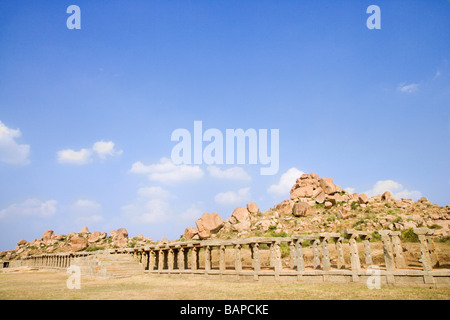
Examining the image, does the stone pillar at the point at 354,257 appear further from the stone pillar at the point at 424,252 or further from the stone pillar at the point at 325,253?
the stone pillar at the point at 424,252

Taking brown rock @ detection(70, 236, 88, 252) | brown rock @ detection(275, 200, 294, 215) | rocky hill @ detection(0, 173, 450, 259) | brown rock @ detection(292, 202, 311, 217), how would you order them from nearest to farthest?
rocky hill @ detection(0, 173, 450, 259), brown rock @ detection(292, 202, 311, 217), brown rock @ detection(275, 200, 294, 215), brown rock @ detection(70, 236, 88, 252)

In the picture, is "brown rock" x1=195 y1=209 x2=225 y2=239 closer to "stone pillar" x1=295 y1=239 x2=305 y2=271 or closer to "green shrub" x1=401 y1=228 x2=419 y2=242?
"green shrub" x1=401 y1=228 x2=419 y2=242

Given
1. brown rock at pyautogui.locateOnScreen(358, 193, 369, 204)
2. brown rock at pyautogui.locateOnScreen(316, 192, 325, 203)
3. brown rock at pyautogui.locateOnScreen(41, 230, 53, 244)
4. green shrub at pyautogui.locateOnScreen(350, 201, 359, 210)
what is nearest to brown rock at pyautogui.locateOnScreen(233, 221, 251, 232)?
brown rock at pyautogui.locateOnScreen(316, 192, 325, 203)

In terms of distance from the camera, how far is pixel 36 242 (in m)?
82.1

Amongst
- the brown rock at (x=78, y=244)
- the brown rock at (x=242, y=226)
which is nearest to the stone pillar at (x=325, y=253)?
the brown rock at (x=242, y=226)

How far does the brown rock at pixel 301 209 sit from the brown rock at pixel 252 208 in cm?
880

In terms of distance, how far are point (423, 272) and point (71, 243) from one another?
2991 inches

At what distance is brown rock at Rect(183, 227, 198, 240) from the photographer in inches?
2335

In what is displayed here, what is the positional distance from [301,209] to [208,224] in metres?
18.5

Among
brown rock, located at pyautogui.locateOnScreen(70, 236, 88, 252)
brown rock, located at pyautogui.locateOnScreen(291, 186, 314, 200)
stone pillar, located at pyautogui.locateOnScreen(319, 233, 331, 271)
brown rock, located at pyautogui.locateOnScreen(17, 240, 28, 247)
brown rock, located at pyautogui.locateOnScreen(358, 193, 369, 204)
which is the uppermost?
brown rock, located at pyautogui.locateOnScreen(291, 186, 314, 200)

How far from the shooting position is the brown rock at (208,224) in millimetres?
57094

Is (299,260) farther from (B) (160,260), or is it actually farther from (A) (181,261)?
(B) (160,260)

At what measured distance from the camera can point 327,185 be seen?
6006 cm
